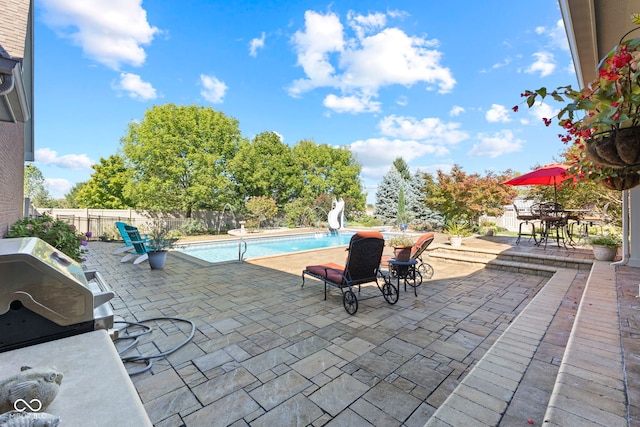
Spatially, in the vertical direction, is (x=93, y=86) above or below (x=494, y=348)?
above

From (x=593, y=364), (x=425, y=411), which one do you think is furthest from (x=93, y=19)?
(x=593, y=364)

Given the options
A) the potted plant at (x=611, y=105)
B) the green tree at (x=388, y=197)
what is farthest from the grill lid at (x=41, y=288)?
the green tree at (x=388, y=197)

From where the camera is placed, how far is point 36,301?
1614mm

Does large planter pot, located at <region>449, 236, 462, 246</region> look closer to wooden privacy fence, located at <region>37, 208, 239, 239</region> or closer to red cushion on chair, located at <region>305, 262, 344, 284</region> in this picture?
red cushion on chair, located at <region>305, 262, 344, 284</region>

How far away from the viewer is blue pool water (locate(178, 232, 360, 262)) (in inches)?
412

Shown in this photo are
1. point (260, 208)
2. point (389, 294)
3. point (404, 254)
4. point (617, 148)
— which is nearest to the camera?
point (617, 148)

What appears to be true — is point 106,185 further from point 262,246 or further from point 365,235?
point 365,235

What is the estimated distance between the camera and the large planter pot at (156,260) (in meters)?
6.55

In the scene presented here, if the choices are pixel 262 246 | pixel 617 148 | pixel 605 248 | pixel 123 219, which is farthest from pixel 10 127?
pixel 605 248

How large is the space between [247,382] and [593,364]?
2598 mm

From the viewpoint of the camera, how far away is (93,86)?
1340 cm

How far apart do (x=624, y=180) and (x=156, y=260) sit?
7.46 meters

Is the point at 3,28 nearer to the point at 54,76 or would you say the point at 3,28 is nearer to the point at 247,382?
the point at 247,382

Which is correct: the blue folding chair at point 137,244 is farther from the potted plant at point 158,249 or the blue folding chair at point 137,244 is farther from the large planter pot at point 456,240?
the large planter pot at point 456,240
